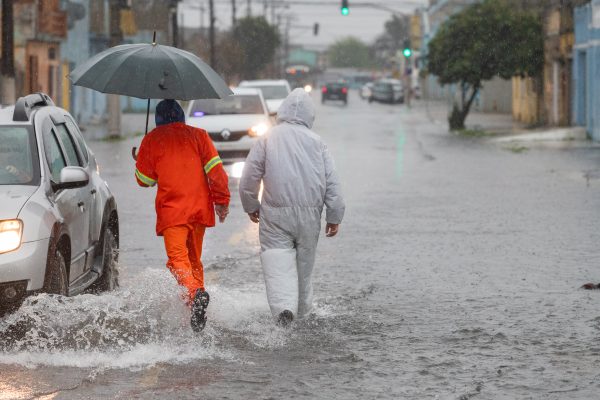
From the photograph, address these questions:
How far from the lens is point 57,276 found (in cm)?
809

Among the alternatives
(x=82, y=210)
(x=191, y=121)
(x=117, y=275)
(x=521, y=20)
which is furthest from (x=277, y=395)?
(x=521, y=20)

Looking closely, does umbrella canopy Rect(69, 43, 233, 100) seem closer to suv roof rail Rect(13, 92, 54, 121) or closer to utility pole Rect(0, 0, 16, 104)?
suv roof rail Rect(13, 92, 54, 121)

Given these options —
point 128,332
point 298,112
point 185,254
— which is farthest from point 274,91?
point 128,332

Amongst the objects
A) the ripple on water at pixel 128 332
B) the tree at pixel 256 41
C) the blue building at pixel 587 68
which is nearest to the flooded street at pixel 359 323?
the ripple on water at pixel 128 332

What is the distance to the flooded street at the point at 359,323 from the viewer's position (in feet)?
23.0

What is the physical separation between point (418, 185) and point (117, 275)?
11538mm

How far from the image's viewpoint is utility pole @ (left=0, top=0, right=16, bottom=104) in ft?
87.3

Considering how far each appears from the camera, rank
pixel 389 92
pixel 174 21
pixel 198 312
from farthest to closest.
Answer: pixel 389 92 < pixel 174 21 < pixel 198 312

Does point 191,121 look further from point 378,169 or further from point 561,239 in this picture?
point 561,239

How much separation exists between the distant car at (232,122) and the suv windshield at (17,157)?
14794mm

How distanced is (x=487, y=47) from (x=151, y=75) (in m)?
35.8

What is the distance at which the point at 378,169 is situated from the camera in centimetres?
2539

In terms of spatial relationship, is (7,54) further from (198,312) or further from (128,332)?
(198,312)

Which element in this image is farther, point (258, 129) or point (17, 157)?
point (258, 129)
